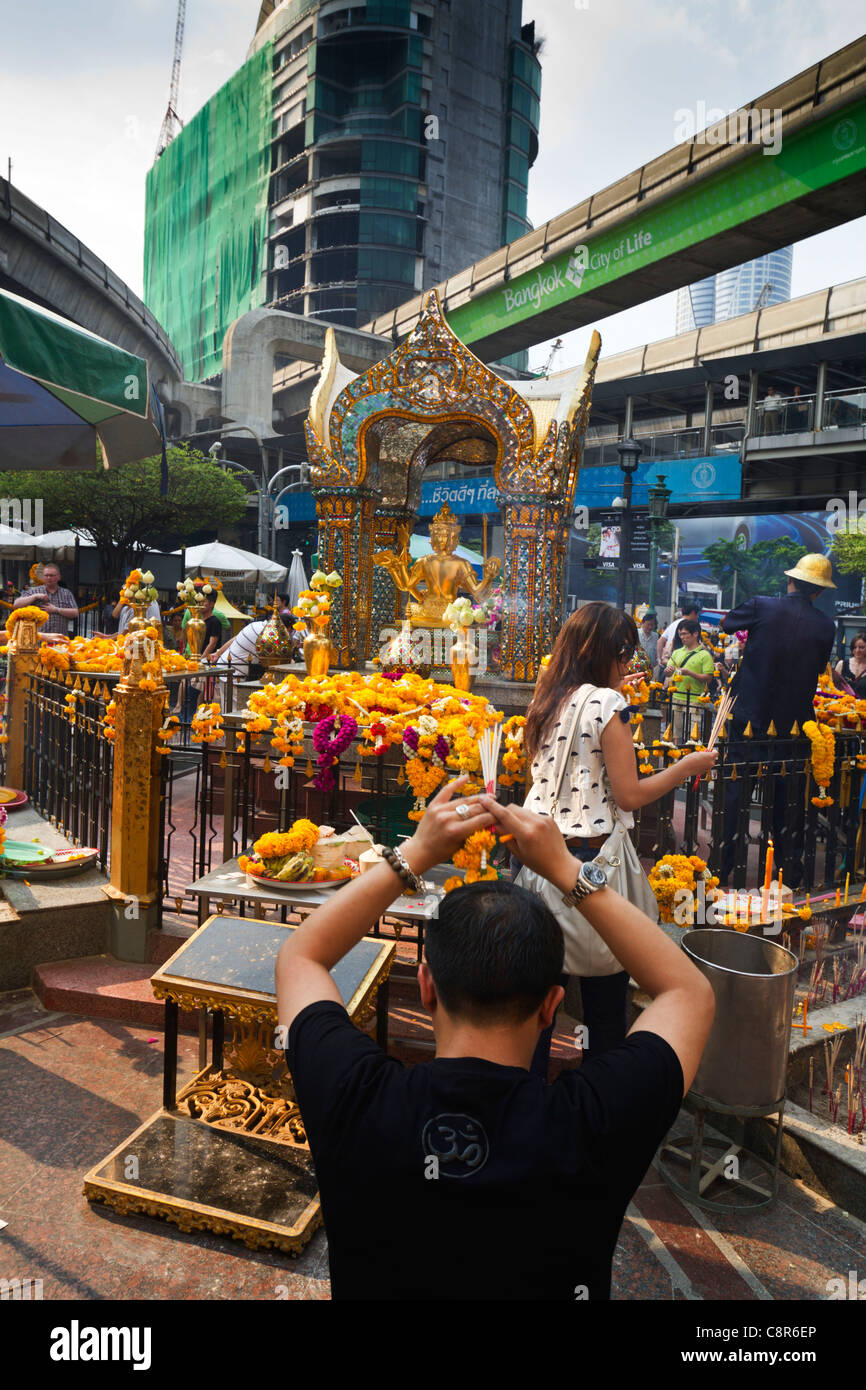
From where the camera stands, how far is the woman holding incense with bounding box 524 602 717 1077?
3160mm

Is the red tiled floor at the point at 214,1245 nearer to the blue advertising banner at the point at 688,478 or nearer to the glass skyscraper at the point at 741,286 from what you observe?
the blue advertising banner at the point at 688,478

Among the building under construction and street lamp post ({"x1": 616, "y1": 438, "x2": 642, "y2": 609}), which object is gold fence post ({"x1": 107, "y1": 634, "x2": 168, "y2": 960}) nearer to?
street lamp post ({"x1": 616, "y1": 438, "x2": 642, "y2": 609})

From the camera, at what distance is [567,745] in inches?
129

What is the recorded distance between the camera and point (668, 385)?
23.2 metres

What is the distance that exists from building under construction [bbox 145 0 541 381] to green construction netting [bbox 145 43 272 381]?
14 cm

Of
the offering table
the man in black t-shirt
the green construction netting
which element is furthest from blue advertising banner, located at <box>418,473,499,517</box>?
the green construction netting

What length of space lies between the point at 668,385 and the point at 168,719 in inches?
852

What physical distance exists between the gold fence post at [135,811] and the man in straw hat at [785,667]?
3840mm

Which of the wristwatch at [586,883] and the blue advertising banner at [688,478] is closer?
the wristwatch at [586,883]

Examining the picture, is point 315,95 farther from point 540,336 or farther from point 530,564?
point 530,564

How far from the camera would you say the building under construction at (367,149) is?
46.4 meters

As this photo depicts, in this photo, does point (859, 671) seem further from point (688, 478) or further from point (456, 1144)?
point (688, 478)

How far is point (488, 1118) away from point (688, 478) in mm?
21307

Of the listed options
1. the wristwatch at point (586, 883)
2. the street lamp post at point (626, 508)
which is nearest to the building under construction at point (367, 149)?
the street lamp post at point (626, 508)
